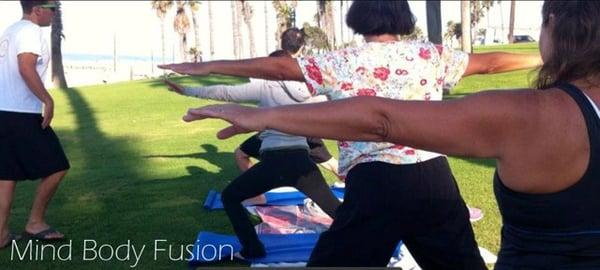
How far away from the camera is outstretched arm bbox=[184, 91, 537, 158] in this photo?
6.25 ft

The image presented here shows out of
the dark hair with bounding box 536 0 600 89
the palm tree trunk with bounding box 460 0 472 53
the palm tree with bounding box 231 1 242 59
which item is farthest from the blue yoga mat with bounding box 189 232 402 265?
the palm tree with bounding box 231 1 242 59

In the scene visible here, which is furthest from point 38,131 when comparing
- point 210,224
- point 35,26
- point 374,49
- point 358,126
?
point 358,126

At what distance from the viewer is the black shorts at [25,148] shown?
5.88 metres

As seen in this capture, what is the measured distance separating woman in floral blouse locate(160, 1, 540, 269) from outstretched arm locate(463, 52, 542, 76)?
0.06ft

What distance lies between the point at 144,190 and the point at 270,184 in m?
3.72

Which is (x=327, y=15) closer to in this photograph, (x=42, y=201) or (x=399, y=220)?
(x=42, y=201)

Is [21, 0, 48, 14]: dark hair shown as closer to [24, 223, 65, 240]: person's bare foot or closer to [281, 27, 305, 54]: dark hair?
[24, 223, 65, 240]: person's bare foot

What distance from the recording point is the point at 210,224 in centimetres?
682

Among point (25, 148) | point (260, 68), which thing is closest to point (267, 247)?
point (25, 148)

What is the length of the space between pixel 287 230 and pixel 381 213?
3442 millimetres

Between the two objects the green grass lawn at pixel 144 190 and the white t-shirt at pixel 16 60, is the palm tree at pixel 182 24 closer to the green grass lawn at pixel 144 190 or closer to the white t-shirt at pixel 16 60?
the green grass lawn at pixel 144 190

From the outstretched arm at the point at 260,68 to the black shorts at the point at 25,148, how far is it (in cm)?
301

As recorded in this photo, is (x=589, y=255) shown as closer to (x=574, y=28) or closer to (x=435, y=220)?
(x=574, y=28)

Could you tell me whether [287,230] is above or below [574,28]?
below
